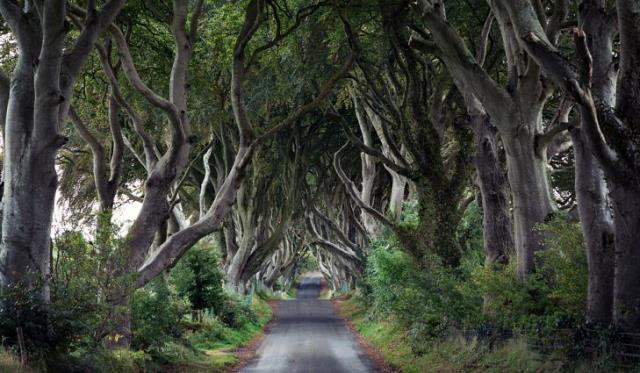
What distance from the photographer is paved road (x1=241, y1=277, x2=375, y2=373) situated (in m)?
16.3

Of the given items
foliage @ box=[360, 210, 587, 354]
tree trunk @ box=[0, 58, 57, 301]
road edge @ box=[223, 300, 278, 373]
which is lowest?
road edge @ box=[223, 300, 278, 373]

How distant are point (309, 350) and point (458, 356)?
7377 millimetres

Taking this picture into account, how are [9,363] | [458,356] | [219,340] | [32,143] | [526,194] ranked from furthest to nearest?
[219,340] < [458,356] < [526,194] < [32,143] < [9,363]

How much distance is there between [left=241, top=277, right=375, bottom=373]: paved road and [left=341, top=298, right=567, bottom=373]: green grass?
0.87 metres

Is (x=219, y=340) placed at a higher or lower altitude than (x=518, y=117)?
lower

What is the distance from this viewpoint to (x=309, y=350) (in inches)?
804

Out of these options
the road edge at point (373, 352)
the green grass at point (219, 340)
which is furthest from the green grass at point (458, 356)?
the green grass at point (219, 340)

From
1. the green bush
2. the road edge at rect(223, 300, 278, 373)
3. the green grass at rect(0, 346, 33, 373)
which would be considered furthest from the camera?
the road edge at rect(223, 300, 278, 373)

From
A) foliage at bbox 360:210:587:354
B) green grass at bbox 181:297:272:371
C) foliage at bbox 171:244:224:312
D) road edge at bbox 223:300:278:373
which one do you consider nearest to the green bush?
green grass at bbox 181:297:272:371

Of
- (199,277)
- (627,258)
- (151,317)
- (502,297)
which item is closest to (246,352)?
(199,277)

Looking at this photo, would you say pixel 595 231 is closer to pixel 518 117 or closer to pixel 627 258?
pixel 627 258

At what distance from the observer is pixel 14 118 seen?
10.4 m

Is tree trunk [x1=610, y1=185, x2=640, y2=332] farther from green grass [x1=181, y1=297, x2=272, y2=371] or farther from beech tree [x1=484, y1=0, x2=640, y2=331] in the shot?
green grass [x1=181, y1=297, x2=272, y2=371]

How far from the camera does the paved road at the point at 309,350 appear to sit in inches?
640
